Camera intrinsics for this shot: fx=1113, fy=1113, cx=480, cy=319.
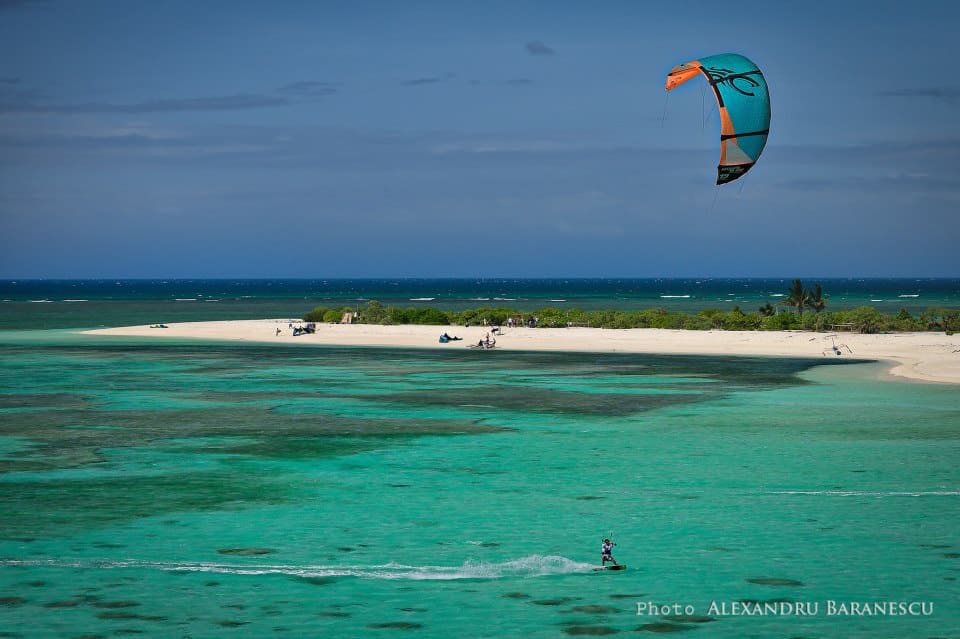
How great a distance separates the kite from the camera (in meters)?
25.7

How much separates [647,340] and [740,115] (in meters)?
33.3

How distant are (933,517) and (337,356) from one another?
37247 mm

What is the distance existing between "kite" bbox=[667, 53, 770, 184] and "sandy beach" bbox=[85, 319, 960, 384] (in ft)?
52.3

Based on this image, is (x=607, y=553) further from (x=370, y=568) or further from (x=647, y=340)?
(x=647, y=340)

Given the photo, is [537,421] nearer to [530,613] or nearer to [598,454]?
[598,454]

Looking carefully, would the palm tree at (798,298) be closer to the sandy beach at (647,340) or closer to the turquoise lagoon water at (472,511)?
the sandy beach at (647,340)

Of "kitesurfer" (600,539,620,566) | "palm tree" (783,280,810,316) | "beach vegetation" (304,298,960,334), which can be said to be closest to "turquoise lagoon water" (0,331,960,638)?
"kitesurfer" (600,539,620,566)

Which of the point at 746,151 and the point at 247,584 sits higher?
the point at 746,151

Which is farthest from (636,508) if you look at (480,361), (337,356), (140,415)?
(337,356)

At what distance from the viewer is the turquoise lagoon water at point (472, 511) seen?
12.8 m

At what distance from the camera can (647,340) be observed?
58.4 metres

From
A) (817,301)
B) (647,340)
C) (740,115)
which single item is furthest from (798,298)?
(740,115)

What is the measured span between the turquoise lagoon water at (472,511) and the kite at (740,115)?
6.36 metres

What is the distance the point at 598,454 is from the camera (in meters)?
23.1
